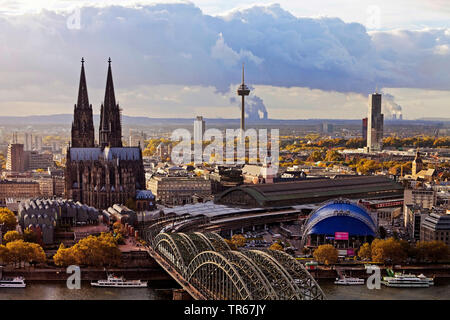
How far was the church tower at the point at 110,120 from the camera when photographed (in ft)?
122

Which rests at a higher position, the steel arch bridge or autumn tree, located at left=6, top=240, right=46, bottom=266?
the steel arch bridge

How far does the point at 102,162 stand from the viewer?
3491 cm

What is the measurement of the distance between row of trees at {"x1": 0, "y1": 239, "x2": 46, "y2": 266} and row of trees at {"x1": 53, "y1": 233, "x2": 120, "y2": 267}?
58cm

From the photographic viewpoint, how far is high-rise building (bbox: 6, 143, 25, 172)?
5741 cm

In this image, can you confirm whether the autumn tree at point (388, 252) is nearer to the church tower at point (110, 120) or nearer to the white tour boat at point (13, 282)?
the white tour boat at point (13, 282)

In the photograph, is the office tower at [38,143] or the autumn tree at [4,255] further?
the office tower at [38,143]

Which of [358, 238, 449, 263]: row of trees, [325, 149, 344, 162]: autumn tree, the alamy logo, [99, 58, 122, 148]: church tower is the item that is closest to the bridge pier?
the alamy logo

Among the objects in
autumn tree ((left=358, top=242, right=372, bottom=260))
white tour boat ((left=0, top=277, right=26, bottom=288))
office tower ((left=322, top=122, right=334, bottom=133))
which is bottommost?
white tour boat ((left=0, top=277, right=26, bottom=288))

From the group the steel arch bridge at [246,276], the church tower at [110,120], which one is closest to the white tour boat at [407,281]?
the steel arch bridge at [246,276]

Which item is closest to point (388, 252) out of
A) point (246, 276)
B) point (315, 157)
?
point (246, 276)

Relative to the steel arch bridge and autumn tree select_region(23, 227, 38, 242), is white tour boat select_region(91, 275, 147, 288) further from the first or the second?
autumn tree select_region(23, 227, 38, 242)

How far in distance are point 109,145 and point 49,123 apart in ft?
84.7

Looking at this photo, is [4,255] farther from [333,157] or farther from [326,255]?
[333,157]

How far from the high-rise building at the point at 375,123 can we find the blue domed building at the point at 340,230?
60252 mm
